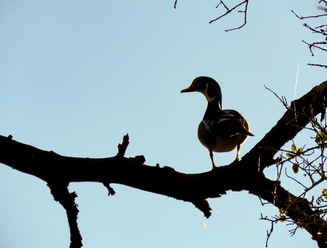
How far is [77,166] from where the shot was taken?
352cm

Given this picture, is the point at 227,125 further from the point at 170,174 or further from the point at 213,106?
the point at 213,106

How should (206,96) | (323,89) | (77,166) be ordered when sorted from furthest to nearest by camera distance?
(206,96), (77,166), (323,89)

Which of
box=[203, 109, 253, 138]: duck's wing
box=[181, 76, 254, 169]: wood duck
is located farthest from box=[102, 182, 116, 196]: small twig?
box=[203, 109, 253, 138]: duck's wing

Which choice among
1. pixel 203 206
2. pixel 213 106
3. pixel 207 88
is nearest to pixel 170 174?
pixel 203 206

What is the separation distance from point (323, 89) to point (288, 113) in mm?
453

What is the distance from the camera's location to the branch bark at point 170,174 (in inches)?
134

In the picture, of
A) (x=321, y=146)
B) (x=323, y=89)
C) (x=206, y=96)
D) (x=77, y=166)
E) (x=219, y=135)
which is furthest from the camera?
A: (x=206, y=96)

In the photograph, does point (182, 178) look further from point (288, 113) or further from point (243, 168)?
point (288, 113)

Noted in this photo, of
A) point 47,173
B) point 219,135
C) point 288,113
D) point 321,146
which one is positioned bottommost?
point 321,146

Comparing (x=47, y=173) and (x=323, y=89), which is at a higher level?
(x=323, y=89)

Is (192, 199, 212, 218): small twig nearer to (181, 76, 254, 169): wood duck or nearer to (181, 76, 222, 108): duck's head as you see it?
(181, 76, 254, 169): wood duck

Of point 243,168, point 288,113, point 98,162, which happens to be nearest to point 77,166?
point 98,162

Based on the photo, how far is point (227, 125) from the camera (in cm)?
451

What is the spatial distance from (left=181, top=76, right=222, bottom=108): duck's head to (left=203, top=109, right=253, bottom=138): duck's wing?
3.47ft
